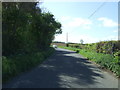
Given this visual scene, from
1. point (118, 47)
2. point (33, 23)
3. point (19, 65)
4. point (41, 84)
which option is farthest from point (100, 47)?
point (41, 84)

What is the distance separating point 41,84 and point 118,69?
498 centimetres

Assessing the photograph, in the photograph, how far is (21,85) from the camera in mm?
7691

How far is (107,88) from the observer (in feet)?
25.7

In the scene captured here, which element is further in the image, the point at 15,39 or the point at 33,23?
the point at 33,23

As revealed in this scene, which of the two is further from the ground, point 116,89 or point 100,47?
point 100,47

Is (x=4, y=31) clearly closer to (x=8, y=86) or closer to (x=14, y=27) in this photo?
(x=14, y=27)

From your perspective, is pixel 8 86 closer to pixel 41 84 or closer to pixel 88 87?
pixel 41 84

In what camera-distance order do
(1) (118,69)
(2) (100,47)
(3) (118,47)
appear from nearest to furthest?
1. (1) (118,69)
2. (3) (118,47)
3. (2) (100,47)

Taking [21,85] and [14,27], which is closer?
[21,85]

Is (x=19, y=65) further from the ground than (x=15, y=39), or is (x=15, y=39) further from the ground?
(x=15, y=39)

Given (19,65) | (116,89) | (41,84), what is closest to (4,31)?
(19,65)

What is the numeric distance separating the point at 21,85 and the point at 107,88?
3.74m

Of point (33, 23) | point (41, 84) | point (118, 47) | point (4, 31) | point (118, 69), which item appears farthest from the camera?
point (33, 23)

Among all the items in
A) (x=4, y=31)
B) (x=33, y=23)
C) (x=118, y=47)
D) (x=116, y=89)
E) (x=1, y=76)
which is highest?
(x=33, y=23)
